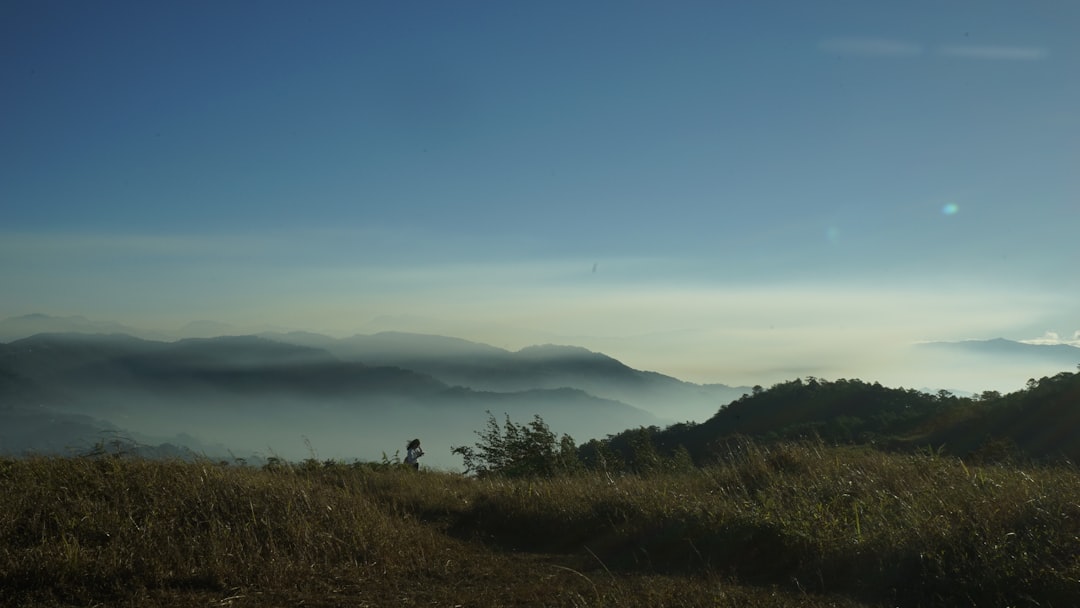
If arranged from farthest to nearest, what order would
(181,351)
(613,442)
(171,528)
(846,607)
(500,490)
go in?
(181,351), (613,442), (500,490), (171,528), (846,607)

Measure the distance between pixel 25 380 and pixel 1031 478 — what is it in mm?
154430

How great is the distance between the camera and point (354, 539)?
7.76 meters

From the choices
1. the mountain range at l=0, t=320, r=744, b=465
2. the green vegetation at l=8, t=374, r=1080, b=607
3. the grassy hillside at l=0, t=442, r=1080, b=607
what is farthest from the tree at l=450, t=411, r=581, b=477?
the mountain range at l=0, t=320, r=744, b=465

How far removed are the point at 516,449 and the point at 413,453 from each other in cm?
→ 271

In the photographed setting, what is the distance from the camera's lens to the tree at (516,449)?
16688mm

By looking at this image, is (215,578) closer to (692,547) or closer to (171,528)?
(171,528)

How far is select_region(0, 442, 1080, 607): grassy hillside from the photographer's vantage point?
242 inches

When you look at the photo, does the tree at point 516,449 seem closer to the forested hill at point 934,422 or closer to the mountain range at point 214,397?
the forested hill at point 934,422

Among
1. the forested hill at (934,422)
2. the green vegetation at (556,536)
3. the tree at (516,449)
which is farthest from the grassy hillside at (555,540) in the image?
the tree at (516,449)

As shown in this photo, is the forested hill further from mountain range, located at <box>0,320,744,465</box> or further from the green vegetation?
mountain range, located at <box>0,320,744,465</box>

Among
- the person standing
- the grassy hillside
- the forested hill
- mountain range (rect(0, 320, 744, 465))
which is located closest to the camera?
the grassy hillside

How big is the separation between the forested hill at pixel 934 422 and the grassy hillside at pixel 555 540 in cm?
382

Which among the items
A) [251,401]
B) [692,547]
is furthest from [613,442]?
[251,401]

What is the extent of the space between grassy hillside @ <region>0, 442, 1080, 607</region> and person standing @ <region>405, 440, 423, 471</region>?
18.4 ft
